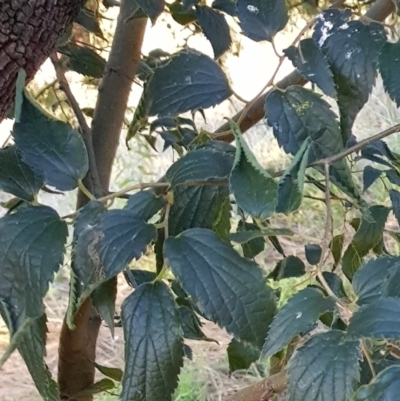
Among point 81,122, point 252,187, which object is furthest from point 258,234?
point 81,122

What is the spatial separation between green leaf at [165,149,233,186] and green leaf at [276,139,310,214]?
0.05 metres

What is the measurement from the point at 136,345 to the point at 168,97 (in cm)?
14

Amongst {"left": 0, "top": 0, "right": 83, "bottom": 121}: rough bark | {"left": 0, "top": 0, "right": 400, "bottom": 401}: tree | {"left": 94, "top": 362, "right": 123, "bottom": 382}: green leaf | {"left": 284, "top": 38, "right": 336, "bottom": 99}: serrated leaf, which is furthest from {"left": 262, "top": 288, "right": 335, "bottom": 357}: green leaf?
{"left": 94, "top": 362, "right": 123, "bottom": 382}: green leaf

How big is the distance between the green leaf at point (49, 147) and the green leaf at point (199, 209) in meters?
0.06

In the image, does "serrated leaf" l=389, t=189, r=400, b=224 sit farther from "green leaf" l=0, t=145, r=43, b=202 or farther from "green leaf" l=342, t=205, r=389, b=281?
"green leaf" l=0, t=145, r=43, b=202

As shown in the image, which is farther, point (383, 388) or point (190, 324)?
point (190, 324)

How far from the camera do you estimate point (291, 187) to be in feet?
0.99

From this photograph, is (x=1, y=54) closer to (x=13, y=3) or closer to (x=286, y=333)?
(x=13, y=3)

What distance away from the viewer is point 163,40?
1.28 meters

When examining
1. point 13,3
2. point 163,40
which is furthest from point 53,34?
point 163,40

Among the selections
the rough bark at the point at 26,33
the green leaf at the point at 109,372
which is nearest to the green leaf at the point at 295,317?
the rough bark at the point at 26,33

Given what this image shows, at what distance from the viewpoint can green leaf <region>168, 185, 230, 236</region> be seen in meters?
0.36

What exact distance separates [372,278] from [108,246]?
0.14 metres

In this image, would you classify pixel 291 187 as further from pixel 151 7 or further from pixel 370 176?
pixel 370 176
